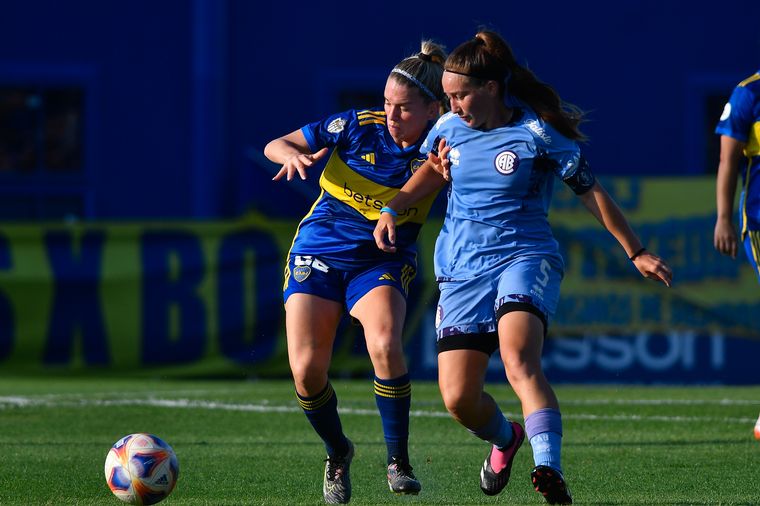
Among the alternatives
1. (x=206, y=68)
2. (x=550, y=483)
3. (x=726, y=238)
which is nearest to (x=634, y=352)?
(x=726, y=238)

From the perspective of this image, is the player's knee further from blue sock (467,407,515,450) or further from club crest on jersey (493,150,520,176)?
club crest on jersey (493,150,520,176)

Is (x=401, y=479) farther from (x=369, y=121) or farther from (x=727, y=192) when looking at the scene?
(x=727, y=192)

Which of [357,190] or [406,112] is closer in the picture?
[406,112]

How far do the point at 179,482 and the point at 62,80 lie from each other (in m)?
11.0

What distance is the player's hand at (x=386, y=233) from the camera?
5.98 meters

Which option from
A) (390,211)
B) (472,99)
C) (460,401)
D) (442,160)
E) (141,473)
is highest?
(472,99)

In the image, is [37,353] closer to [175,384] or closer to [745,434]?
[175,384]

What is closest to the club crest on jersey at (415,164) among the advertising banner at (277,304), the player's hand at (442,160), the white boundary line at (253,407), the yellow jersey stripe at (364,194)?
the yellow jersey stripe at (364,194)

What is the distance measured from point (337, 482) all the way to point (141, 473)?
89 cm

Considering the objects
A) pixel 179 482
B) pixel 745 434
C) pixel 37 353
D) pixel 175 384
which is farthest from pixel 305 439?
pixel 37 353

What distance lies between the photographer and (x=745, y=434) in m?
8.46

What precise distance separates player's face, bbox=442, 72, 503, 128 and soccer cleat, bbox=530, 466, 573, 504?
4.90ft

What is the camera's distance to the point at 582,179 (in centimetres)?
569

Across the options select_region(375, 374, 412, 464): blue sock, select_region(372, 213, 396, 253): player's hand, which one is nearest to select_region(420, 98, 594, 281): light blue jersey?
select_region(372, 213, 396, 253): player's hand
